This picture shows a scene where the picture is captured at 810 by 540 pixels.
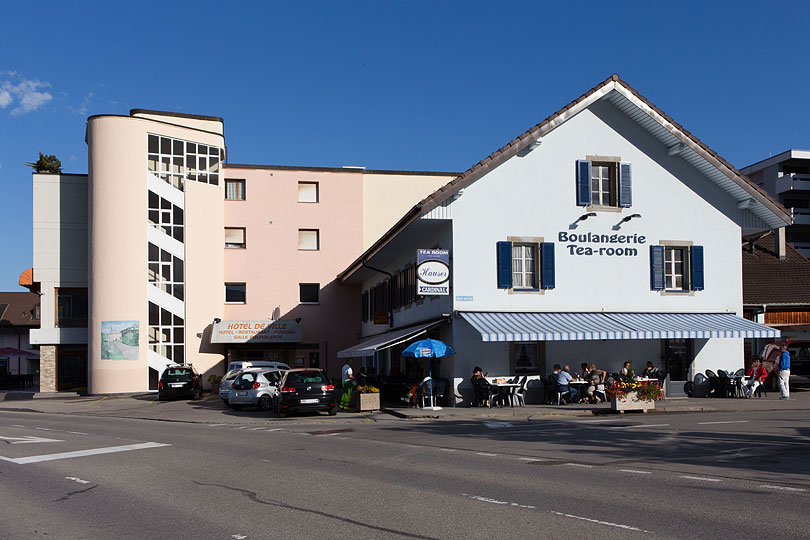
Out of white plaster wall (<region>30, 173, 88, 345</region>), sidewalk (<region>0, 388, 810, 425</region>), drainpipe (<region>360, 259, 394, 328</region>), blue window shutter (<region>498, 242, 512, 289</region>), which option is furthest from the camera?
white plaster wall (<region>30, 173, 88, 345</region>)

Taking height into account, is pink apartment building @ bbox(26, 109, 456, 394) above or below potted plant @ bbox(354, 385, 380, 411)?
above

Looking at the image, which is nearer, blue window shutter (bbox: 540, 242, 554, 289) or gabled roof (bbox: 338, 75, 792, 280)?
gabled roof (bbox: 338, 75, 792, 280)

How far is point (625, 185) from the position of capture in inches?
1053

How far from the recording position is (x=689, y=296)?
2706 cm

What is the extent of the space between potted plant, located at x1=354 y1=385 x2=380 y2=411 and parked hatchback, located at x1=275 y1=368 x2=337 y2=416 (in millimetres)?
1312

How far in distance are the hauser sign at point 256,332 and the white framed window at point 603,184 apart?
21.2 meters

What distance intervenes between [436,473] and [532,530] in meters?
3.94

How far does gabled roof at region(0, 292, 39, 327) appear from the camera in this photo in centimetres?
6750

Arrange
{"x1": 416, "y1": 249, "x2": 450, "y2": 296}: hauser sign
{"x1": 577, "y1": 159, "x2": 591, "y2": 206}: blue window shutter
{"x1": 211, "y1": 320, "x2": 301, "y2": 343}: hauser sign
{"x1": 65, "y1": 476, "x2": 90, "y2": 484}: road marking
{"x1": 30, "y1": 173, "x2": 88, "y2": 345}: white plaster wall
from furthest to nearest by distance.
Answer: {"x1": 30, "y1": 173, "x2": 88, "y2": 345}: white plaster wall < {"x1": 211, "y1": 320, "x2": 301, "y2": 343}: hauser sign < {"x1": 577, "y1": 159, "x2": 591, "y2": 206}: blue window shutter < {"x1": 416, "y1": 249, "x2": 450, "y2": 296}: hauser sign < {"x1": 65, "y1": 476, "x2": 90, "y2": 484}: road marking

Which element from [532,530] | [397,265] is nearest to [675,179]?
[397,265]

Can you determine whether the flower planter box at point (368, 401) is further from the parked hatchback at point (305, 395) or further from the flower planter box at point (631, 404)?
the flower planter box at point (631, 404)

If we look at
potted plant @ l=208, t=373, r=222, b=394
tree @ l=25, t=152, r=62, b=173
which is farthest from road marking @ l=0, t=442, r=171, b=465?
tree @ l=25, t=152, r=62, b=173

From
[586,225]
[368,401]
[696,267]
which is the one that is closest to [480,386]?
[368,401]

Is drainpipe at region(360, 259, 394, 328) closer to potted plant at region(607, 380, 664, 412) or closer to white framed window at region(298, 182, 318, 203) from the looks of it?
white framed window at region(298, 182, 318, 203)
